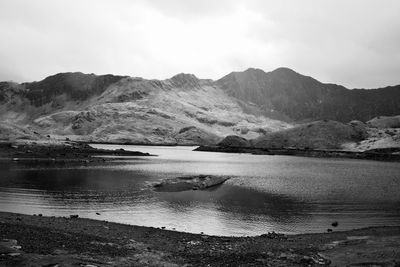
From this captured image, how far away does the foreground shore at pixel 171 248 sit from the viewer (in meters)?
25.6

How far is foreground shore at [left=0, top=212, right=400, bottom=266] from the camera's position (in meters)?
25.6

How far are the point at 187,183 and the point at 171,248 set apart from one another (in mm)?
51264

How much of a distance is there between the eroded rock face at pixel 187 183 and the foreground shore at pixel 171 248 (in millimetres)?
38170

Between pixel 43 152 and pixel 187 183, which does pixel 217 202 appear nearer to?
pixel 187 183

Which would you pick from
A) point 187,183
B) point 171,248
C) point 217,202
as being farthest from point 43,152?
point 171,248

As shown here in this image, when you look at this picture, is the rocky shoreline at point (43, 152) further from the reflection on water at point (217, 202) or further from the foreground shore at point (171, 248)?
the foreground shore at point (171, 248)

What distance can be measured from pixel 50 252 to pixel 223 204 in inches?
1610

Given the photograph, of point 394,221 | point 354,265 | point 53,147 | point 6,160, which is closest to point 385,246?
point 354,265

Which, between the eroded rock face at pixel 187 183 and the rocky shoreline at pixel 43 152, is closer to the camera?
the eroded rock face at pixel 187 183

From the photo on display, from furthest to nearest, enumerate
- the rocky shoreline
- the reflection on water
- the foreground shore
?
the rocky shoreline → the reflection on water → the foreground shore

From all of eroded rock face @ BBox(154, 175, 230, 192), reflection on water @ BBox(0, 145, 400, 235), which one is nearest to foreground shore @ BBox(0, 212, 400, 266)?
reflection on water @ BBox(0, 145, 400, 235)

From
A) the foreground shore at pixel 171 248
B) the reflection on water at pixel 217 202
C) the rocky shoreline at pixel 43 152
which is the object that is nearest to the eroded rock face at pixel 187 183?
the reflection on water at pixel 217 202

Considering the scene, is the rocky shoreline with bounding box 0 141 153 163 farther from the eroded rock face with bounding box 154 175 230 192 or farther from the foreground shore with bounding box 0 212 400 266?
the foreground shore with bounding box 0 212 400 266

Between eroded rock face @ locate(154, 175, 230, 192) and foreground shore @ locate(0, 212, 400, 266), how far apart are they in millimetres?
38170
